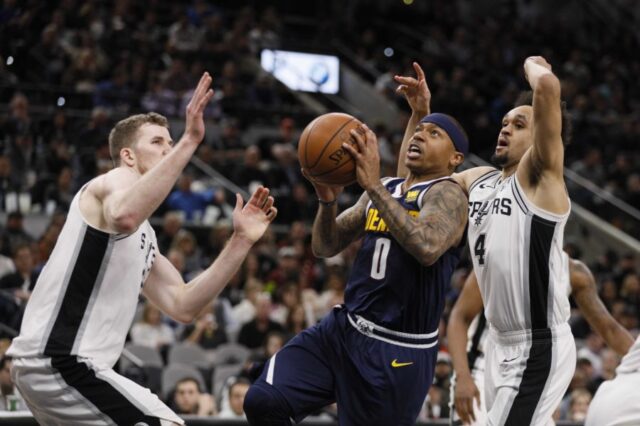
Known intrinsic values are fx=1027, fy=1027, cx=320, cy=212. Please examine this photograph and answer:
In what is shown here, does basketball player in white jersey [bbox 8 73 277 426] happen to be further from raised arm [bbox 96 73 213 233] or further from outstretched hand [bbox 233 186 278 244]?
outstretched hand [bbox 233 186 278 244]

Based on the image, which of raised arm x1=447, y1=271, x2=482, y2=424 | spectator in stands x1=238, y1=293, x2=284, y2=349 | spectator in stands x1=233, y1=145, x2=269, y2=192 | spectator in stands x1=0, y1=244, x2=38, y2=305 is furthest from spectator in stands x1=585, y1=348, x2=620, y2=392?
spectator in stands x1=0, y1=244, x2=38, y2=305

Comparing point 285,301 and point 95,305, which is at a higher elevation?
point 95,305

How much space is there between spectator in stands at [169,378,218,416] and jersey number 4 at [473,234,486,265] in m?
4.57

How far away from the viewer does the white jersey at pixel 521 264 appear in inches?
208

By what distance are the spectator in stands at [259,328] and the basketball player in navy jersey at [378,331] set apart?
19.5 ft

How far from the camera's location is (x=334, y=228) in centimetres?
594

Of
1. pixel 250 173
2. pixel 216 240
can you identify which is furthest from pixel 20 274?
pixel 250 173

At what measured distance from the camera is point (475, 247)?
18.3ft

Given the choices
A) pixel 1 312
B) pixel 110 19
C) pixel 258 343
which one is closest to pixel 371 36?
pixel 110 19

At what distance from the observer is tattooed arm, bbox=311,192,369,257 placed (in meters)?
5.90

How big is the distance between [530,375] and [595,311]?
1.50 metres

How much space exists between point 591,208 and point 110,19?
28.6ft

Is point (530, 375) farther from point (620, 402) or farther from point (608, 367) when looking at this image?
point (608, 367)

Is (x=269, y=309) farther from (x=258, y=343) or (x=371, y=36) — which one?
(x=371, y=36)
